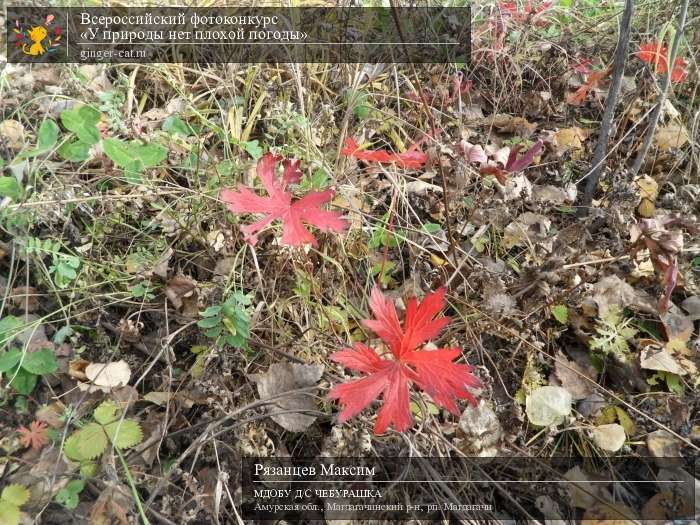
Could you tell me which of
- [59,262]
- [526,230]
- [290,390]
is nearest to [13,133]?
[59,262]

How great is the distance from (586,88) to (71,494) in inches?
76.1

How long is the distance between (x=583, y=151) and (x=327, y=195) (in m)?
1.15

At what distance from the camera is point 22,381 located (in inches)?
45.3

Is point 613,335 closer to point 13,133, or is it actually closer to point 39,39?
point 13,133

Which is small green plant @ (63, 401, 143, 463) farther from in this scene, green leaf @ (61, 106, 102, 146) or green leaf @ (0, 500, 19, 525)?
green leaf @ (61, 106, 102, 146)

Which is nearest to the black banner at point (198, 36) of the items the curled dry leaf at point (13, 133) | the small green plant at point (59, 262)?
the curled dry leaf at point (13, 133)

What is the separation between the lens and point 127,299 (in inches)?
50.1

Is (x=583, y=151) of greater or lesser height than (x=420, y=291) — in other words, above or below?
above

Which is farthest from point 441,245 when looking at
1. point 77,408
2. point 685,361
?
point 77,408

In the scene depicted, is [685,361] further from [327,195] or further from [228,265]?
[228,265]

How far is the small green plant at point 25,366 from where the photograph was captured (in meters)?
1.11

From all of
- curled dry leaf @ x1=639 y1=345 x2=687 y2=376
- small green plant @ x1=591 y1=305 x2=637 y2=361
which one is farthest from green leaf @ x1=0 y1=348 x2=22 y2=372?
curled dry leaf @ x1=639 y1=345 x2=687 y2=376

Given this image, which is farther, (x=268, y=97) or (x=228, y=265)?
(x=268, y=97)

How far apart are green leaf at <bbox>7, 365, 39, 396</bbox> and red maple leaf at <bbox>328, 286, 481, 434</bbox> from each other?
2.67 feet
